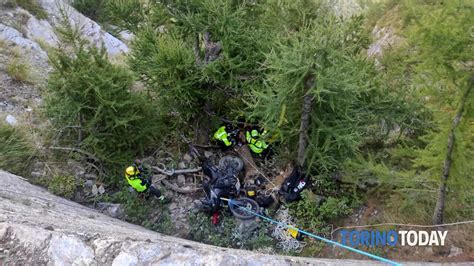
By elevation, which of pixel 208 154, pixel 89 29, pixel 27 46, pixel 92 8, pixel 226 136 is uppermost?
pixel 92 8

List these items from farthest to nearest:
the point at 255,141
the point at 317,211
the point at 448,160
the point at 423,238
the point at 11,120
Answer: the point at 11,120
the point at 255,141
the point at 317,211
the point at 423,238
the point at 448,160

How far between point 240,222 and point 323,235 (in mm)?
1695

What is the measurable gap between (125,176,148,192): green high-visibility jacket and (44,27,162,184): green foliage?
0.78m

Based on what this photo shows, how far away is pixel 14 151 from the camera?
8594 millimetres

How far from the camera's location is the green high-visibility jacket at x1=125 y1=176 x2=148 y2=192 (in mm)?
8375

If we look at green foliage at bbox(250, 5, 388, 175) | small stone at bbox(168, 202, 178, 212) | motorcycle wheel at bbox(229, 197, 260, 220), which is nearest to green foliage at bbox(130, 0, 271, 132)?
green foliage at bbox(250, 5, 388, 175)

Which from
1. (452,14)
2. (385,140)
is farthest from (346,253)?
(452,14)

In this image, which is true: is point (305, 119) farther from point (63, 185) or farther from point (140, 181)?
point (63, 185)

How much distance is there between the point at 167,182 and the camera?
30.2 feet

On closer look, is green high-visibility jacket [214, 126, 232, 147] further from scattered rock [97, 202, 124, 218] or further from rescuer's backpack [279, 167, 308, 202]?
scattered rock [97, 202, 124, 218]

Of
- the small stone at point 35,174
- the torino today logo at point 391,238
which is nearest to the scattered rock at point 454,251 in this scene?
the torino today logo at point 391,238

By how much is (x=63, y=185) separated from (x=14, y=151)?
4.26ft

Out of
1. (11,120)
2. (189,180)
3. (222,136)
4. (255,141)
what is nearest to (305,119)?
(255,141)

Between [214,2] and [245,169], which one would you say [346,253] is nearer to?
[245,169]
